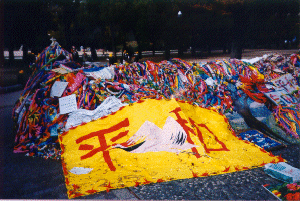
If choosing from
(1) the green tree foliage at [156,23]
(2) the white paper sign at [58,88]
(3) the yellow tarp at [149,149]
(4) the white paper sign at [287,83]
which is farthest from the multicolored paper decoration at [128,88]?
(1) the green tree foliage at [156,23]

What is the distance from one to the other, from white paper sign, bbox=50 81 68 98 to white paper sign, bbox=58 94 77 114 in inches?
6.9

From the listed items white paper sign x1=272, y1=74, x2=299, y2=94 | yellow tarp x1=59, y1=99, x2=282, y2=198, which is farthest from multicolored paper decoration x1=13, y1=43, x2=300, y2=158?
yellow tarp x1=59, y1=99, x2=282, y2=198

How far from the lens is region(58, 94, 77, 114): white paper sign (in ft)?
14.7

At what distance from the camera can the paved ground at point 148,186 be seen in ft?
9.57

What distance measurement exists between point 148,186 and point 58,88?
9.49 ft

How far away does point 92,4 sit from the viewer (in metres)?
17.4

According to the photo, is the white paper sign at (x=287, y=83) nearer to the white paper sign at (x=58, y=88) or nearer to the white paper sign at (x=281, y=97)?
the white paper sign at (x=281, y=97)

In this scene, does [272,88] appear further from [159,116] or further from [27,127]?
[27,127]

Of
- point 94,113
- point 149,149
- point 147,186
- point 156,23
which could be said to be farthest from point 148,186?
point 156,23

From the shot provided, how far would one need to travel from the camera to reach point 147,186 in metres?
3.09

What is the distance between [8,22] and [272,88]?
38.3 feet

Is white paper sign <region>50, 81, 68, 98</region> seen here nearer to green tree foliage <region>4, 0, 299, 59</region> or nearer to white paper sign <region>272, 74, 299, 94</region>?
white paper sign <region>272, 74, 299, 94</region>

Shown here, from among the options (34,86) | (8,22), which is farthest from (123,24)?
(34,86)

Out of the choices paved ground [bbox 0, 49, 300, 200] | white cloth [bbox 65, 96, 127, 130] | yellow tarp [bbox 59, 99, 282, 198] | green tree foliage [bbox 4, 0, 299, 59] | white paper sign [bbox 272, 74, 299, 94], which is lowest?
paved ground [bbox 0, 49, 300, 200]
